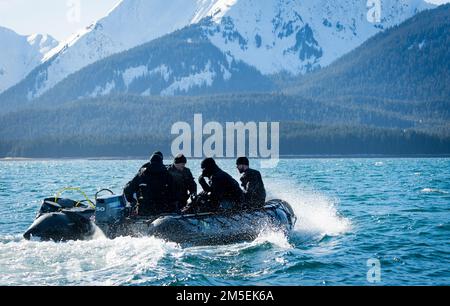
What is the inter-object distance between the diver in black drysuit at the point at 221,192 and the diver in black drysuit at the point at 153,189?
0.89m

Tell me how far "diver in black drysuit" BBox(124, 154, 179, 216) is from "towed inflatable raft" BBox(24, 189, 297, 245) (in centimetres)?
41

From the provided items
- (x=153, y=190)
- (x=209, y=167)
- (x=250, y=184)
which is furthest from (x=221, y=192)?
(x=153, y=190)

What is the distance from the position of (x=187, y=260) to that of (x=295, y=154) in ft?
506

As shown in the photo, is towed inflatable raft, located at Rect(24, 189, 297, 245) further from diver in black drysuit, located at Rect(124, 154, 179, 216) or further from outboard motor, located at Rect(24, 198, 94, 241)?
diver in black drysuit, located at Rect(124, 154, 179, 216)

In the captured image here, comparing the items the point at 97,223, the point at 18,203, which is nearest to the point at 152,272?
the point at 97,223

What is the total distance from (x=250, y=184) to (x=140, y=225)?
344cm

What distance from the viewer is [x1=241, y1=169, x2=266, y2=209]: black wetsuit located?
20.1 metres

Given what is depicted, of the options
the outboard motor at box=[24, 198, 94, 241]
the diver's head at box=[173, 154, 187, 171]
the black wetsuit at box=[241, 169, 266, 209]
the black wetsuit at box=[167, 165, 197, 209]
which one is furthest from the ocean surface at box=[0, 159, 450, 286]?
the diver's head at box=[173, 154, 187, 171]

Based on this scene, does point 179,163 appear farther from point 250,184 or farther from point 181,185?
point 250,184

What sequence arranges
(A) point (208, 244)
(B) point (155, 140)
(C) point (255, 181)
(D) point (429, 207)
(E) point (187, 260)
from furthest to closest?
1. (B) point (155, 140)
2. (D) point (429, 207)
3. (C) point (255, 181)
4. (A) point (208, 244)
5. (E) point (187, 260)

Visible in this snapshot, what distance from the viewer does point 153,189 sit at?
18.8m
